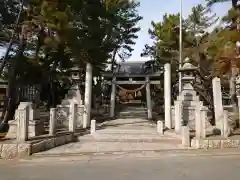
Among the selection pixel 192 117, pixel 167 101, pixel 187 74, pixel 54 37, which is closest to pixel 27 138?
pixel 54 37

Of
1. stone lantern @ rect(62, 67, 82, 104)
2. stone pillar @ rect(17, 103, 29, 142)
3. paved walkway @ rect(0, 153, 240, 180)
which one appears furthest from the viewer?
stone lantern @ rect(62, 67, 82, 104)

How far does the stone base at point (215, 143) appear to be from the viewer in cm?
Answer: 1255

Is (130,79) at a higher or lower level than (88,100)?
higher

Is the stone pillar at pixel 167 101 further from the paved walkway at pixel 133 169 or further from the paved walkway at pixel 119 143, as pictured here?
the paved walkway at pixel 133 169

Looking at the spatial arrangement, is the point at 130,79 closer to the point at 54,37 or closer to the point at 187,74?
the point at 187,74

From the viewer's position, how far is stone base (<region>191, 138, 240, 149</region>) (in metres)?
12.5

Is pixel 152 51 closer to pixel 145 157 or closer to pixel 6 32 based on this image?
pixel 6 32

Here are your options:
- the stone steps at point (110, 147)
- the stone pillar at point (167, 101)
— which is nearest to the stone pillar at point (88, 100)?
the stone pillar at point (167, 101)

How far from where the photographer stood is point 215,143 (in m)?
12.6

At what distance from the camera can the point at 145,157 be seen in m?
11.2

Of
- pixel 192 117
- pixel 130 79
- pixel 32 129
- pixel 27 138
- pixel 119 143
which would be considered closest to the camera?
pixel 27 138

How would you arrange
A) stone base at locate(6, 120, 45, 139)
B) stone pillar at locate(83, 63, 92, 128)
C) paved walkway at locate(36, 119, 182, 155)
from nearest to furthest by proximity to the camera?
paved walkway at locate(36, 119, 182, 155) → stone base at locate(6, 120, 45, 139) → stone pillar at locate(83, 63, 92, 128)

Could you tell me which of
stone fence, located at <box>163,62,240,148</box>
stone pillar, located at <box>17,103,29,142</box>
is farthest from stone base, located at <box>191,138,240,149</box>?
stone pillar, located at <box>17,103,29,142</box>

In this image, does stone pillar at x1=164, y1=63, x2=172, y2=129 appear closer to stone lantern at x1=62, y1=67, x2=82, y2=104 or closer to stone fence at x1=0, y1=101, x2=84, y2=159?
stone fence at x1=0, y1=101, x2=84, y2=159
